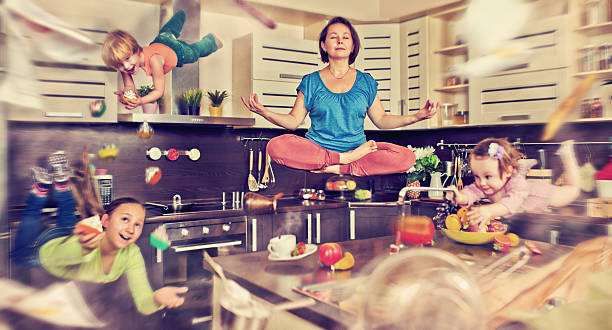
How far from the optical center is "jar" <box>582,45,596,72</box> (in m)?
0.28

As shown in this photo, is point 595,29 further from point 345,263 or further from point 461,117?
point 345,263

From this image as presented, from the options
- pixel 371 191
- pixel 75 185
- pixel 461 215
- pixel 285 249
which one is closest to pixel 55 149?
pixel 75 185

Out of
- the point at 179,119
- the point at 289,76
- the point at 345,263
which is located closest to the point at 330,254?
the point at 345,263

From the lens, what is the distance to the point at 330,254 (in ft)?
2.23

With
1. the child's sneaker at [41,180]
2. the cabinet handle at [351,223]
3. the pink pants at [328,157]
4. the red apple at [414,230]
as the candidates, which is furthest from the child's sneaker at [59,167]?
the cabinet handle at [351,223]

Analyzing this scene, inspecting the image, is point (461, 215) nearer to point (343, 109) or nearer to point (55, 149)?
point (343, 109)

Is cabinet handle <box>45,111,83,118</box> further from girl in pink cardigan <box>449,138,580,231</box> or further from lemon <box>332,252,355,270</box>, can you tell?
lemon <box>332,252,355,270</box>

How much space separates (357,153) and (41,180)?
0.31 m

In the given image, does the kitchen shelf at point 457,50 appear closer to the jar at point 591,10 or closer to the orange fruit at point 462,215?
the jar at point 591,10

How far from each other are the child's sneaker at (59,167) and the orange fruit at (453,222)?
0.42 m

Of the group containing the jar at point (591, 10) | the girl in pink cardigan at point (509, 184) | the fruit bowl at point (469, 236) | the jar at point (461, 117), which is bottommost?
the fruit bowl at point (469, 236)

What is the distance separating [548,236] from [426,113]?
6.7 inches

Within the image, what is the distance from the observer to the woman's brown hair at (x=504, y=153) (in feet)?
1.22

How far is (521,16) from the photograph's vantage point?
0.26 metres
